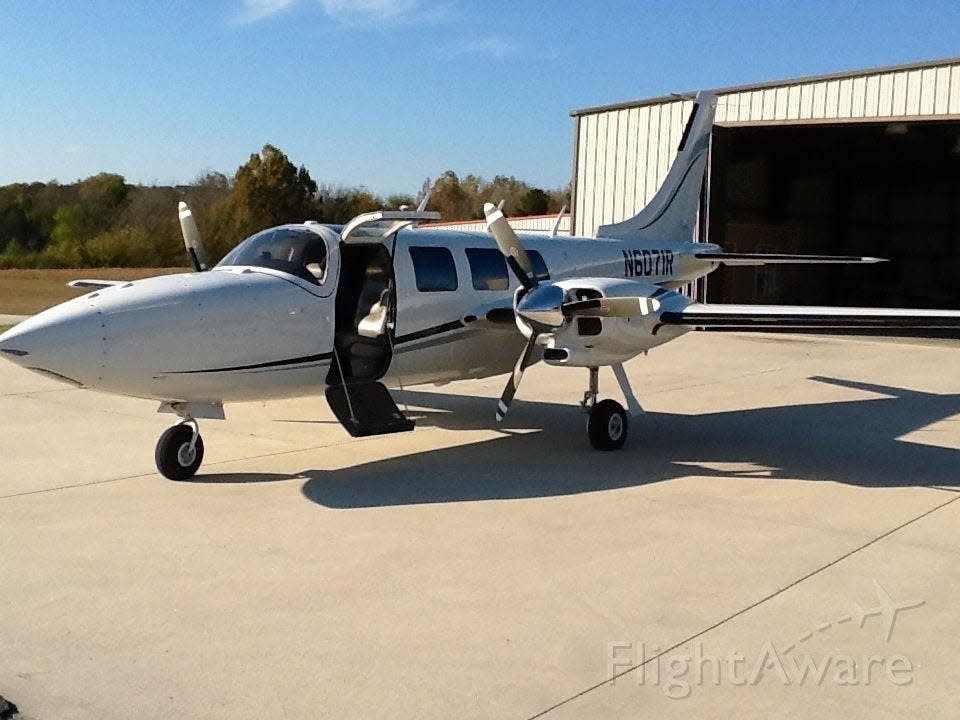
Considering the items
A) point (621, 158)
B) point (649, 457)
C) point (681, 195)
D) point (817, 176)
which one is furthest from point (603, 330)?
point (817, 176)

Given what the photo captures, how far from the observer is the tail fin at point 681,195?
1423cm

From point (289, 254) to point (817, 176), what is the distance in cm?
3212

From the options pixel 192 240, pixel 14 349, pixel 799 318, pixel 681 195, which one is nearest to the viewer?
pixel 14 349

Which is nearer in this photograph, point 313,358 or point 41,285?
point 313,358

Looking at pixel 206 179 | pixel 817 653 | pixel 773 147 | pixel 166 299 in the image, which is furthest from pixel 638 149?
pixel 206 179

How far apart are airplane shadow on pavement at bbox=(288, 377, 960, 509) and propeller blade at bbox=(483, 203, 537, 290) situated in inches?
70.4

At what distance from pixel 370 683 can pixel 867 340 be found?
2091 centimetres

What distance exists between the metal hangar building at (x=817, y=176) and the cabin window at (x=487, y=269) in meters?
14.8

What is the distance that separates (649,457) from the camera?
9.84m

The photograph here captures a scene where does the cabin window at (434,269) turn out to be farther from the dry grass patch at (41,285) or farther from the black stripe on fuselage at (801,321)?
the dry grass patch at (41,285)

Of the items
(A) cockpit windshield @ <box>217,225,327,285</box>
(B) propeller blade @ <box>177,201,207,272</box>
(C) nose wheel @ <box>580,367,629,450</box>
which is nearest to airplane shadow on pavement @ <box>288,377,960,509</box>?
(C) nose wheel @ <box>580,367,629,450</box>

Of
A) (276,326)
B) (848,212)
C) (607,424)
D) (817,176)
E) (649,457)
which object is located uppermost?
(817,176)

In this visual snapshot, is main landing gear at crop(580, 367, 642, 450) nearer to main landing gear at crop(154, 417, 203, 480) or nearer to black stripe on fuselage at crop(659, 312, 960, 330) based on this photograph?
black stripe on fuselage at crop(659, 312, 960, 330)

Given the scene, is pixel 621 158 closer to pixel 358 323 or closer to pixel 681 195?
pixel 681 195
